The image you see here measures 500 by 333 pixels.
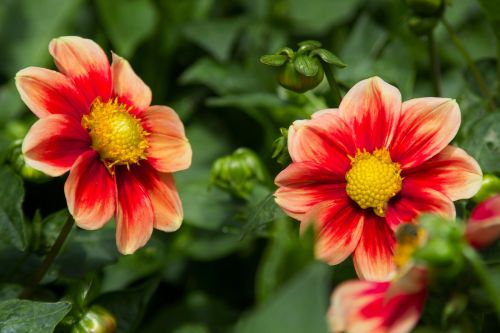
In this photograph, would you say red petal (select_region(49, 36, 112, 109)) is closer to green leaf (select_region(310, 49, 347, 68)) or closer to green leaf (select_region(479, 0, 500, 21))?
green leaf (select_region(310, 49, 347, 68))

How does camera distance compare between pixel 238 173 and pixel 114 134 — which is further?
pixel 238 173

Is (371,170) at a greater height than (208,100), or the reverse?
(371,170)

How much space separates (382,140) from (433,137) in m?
0.06

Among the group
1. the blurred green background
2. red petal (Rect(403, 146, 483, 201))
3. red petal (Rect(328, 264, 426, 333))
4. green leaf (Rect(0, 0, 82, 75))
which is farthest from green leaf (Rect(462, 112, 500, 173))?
green leaf (Rect(0, 0, 82, 75))

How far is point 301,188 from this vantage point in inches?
40.7

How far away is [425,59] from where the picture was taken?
1837mm

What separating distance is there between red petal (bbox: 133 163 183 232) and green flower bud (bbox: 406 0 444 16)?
439 mm

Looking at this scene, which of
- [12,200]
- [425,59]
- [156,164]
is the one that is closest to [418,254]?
[156,164]

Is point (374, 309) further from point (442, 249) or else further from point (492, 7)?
point (492, 7)

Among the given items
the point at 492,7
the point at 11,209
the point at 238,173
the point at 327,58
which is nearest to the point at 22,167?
the point at 11,209

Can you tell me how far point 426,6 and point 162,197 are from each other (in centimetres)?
48

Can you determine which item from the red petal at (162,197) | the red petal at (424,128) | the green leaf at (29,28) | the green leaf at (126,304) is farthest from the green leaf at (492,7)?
the green leaf at (29,28)

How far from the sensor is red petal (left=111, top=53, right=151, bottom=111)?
1.16 m

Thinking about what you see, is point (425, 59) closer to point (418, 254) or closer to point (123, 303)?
point (123, 303)
